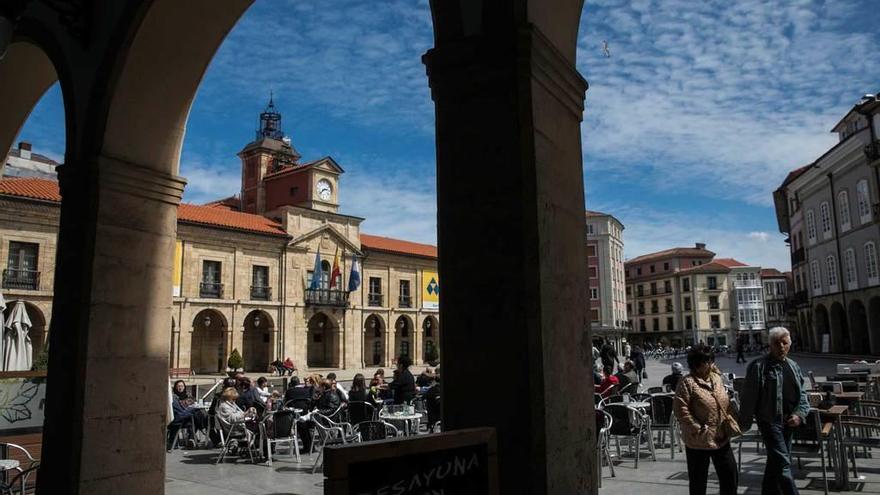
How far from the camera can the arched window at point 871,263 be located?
27.0 m

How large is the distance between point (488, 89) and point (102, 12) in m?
3.93

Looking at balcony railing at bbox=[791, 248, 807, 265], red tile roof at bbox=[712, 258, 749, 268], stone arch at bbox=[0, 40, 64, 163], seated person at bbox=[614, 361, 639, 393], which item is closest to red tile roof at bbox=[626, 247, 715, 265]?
red tile roof at bbox=[712, 258, 749, 268]

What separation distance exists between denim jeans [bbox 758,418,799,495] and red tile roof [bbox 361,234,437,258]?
36542 millimetres

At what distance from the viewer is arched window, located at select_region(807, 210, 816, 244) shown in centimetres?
3400

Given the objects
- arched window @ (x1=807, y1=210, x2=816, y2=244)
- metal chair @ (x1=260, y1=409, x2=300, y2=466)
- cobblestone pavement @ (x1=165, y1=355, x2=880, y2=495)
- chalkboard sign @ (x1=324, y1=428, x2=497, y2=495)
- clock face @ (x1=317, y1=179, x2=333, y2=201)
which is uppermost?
clock face @ (x1=317, y1=179, x2=333, y2=201)

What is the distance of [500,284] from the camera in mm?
2596

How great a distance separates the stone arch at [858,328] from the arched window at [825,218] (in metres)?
3.96

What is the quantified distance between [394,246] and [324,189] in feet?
22.8

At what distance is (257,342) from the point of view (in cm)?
3562

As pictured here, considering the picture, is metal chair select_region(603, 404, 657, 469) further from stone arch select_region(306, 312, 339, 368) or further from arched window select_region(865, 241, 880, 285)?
stone arch select_region(306, 312, 339, 368)

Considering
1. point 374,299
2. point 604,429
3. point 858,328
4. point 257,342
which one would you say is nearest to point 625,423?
point 604,429

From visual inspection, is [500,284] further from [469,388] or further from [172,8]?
[172,8]

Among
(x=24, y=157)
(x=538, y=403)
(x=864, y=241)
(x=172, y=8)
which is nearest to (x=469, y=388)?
(x=538, y=403)

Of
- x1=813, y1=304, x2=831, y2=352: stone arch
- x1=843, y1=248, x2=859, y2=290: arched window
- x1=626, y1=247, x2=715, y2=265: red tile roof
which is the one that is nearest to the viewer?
x1=843, y1=248, x2=859, y2=290: arched window
